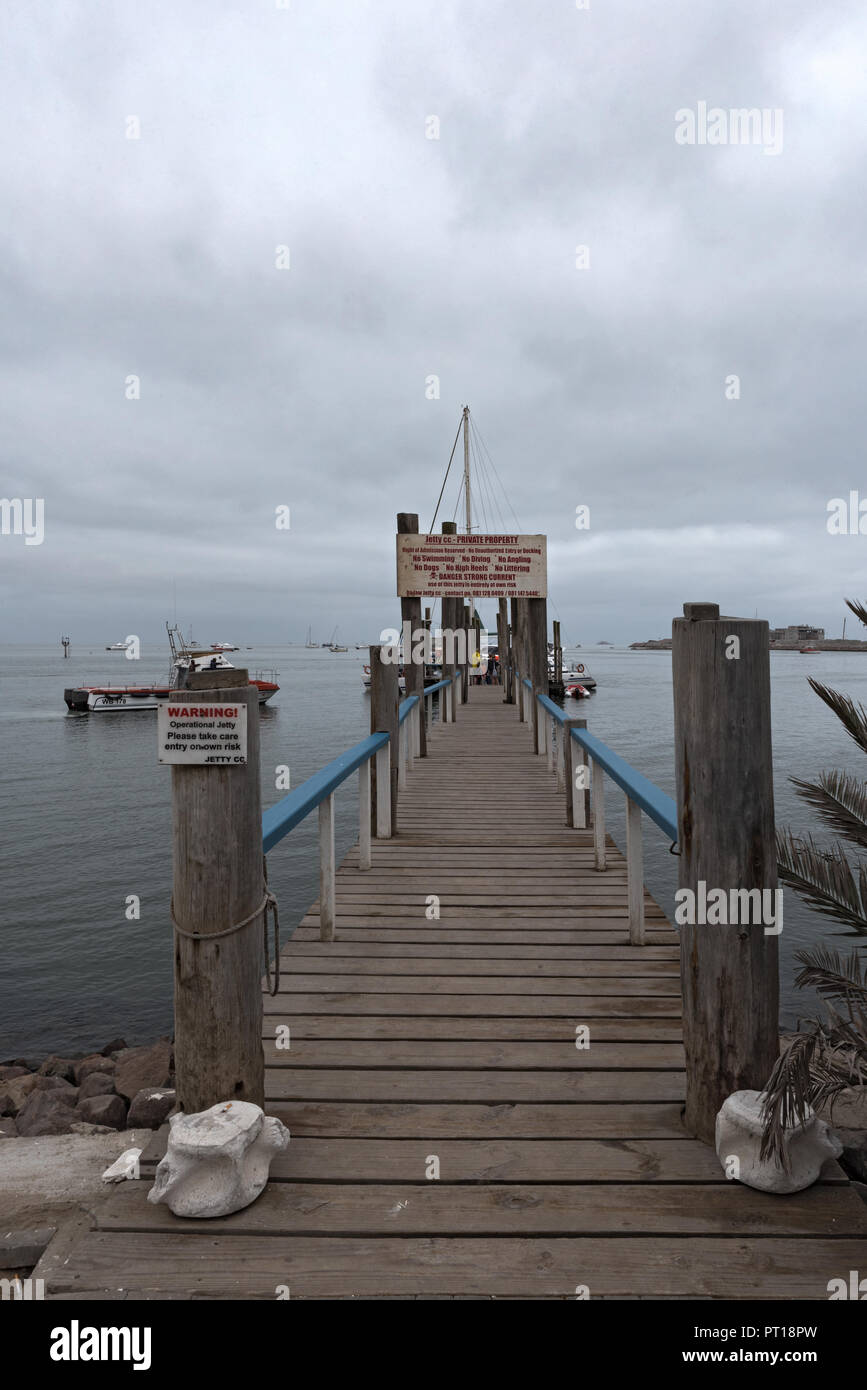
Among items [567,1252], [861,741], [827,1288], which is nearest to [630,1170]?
[567,1252]

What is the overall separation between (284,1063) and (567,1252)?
144cm

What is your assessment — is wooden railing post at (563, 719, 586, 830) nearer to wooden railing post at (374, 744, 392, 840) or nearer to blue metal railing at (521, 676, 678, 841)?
blue metal railing at (521, 676, 678, 841)

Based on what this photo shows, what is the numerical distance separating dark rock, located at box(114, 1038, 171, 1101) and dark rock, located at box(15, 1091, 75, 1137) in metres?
0.42

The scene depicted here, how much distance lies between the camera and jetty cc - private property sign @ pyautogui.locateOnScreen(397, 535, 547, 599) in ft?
29.5

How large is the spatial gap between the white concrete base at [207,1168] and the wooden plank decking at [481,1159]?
5cm

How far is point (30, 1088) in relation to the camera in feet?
22.1

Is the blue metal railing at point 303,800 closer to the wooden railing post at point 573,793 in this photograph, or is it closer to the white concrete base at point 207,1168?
the white concrete base at point 207,1168

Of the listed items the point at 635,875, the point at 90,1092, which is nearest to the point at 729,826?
the point at 635,875

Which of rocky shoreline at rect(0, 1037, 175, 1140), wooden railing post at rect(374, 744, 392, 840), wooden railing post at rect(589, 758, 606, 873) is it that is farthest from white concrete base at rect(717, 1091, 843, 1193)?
wooden railing post at rect(374, 744, 392, 840)

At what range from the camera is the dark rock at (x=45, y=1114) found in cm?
520

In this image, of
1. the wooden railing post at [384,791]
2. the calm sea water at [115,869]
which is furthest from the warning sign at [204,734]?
the calm sea water at [115,869]

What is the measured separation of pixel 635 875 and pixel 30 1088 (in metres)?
5.48

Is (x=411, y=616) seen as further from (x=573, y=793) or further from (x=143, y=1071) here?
(x=143, y=1071)
